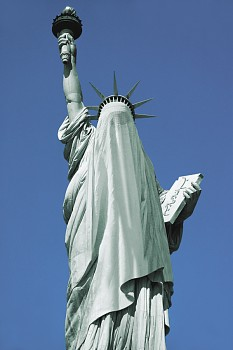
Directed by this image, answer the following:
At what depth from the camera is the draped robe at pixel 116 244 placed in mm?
11648

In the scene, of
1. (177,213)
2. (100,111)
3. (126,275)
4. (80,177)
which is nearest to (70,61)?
(100,111)

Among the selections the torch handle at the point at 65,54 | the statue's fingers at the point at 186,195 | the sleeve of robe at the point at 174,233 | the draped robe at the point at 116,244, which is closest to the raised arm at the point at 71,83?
the torch handle at the point at 65,54

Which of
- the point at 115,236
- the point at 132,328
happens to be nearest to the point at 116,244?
the point at 115,236

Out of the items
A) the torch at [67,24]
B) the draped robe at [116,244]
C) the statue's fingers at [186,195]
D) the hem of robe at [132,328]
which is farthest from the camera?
the torch at [67,24]

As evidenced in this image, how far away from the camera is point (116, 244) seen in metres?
12.2

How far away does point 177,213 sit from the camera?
1380 centimetres

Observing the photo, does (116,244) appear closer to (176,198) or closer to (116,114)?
(176,198)

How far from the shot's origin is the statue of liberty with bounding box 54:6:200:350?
38.2 ft

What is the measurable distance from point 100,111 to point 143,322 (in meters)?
4.12

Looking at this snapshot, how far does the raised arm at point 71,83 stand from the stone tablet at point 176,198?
220 cm

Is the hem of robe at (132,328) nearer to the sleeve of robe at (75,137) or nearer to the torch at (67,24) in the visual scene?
the sleeve of robe at (75,137)

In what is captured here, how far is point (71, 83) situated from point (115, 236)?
12.5ft

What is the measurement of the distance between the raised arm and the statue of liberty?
0.25m

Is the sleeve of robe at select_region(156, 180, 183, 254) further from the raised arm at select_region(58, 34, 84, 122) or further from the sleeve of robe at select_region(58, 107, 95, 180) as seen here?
the raised arm at select_region(58, 34, 84, 122)
